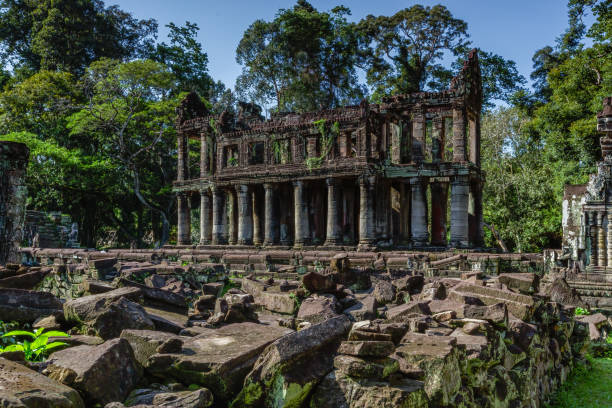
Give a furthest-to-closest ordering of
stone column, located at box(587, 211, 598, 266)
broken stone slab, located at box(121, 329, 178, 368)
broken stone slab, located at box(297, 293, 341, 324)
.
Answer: stone column, located at box(587, 211, 598, 266)
broken stone slab, located at box(297, 293, 341, 324)
broken stone slab, located at box(121, 329, 178, 368)

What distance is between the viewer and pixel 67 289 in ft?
33.2

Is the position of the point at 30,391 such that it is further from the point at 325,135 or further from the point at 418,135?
the point at 325,135

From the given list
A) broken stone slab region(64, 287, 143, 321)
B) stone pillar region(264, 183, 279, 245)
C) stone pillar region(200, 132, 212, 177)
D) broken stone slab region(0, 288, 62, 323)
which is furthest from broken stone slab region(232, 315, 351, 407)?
stone pillar region(200, 132, 212, 177)

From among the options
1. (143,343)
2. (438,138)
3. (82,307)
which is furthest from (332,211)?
(143,343)

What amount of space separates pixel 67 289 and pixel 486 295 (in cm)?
887

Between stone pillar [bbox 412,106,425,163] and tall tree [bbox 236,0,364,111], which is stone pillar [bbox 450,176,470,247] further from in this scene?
tall tree [bbox 236,0,364,111]

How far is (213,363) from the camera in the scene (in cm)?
311

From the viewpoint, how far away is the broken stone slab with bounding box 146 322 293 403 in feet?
9.98

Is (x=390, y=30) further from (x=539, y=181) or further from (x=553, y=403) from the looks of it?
(x=553, y=403)

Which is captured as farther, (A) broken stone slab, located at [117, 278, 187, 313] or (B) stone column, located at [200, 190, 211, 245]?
(B) stone column, located at [200, 190, 211, 245]

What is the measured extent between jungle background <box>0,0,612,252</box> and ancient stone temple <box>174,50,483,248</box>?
6559mm

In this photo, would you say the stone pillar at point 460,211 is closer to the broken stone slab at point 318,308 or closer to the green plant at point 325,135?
the green plant at point 325,135

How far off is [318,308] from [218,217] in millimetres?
22313

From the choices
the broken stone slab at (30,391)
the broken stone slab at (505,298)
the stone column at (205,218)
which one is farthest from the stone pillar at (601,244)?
the stone column at (205,218)
